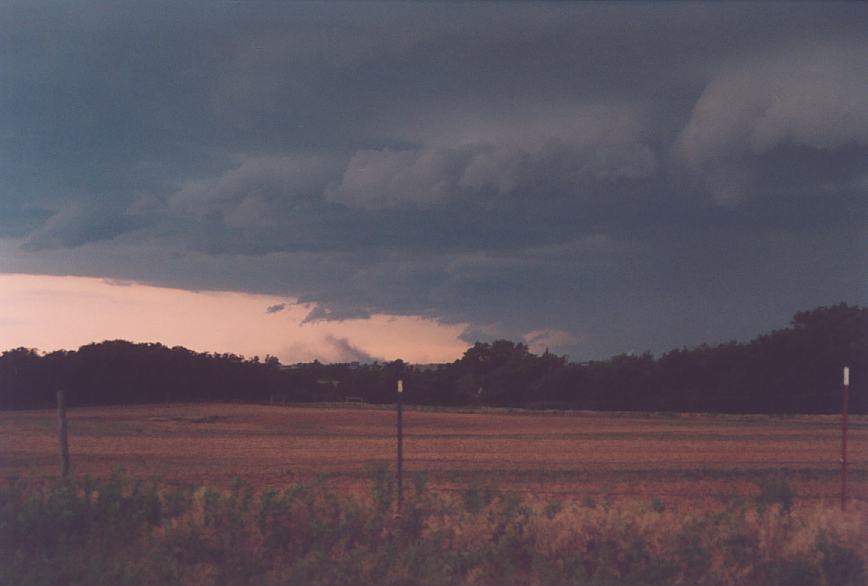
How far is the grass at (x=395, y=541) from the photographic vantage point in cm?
911

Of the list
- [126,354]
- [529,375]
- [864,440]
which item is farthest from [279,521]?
[529,375]

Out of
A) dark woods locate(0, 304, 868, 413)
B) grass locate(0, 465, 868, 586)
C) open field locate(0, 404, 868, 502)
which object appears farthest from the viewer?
dark woods locate(0, 304, 868, 413)

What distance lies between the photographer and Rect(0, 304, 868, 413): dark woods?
61719mm

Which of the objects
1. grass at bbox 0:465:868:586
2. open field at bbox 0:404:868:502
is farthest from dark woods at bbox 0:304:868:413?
grass at bbox 0:465:868:586

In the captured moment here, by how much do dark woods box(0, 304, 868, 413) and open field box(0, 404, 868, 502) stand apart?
14.3 feet

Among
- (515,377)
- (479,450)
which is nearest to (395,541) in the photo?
(479,450)

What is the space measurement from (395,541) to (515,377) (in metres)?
77.7

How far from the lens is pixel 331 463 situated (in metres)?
26.3

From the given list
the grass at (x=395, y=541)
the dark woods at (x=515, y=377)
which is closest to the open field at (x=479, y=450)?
the grass at (x=395, y=541)

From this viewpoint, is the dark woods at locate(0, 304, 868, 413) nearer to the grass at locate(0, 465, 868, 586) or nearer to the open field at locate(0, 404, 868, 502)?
the open field at locate(0, 404, 868, 502)

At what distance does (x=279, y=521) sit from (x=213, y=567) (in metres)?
1.31

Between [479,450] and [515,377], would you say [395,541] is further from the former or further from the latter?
[515,377]

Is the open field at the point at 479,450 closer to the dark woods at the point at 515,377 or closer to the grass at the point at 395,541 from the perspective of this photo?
the grass at the point at 395,541

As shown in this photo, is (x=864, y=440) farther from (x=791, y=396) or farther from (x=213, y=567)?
(x=213, y=567)
